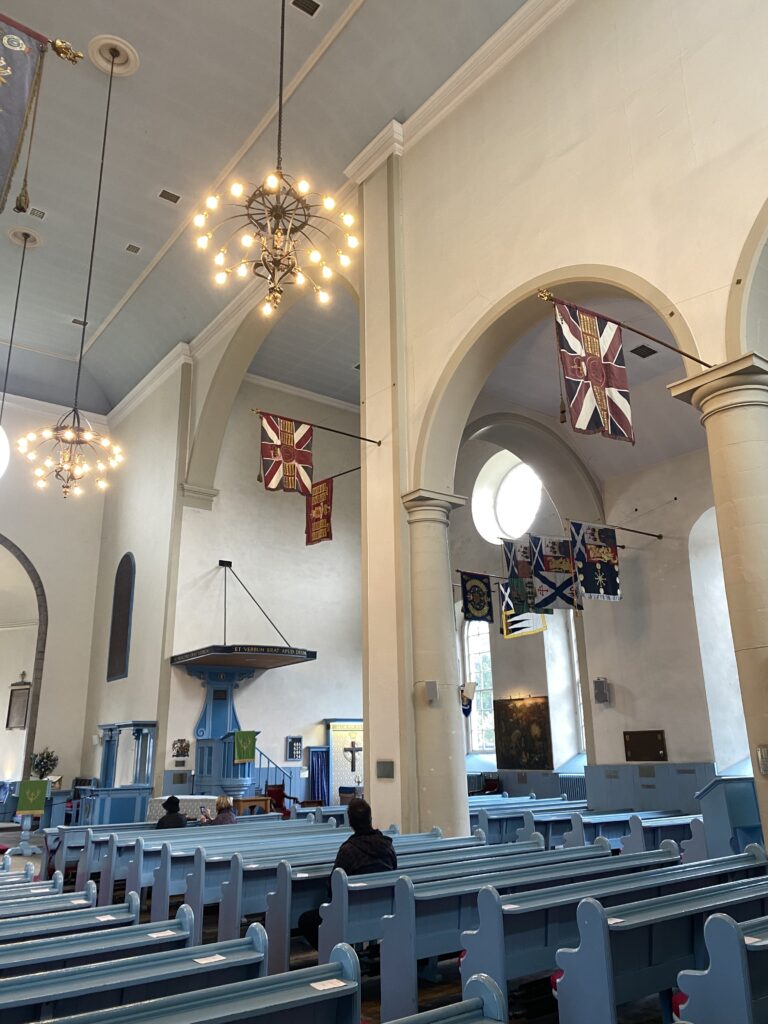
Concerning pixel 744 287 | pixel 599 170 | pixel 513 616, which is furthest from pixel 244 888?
pixel 513 616

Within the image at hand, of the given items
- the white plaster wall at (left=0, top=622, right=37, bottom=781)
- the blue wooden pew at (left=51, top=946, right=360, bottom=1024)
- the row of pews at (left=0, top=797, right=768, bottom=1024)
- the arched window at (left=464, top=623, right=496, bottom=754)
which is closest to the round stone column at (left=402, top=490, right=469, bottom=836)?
the row of pews at (left=0, top=797, right=768, bottom=1024)

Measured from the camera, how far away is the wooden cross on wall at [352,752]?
53.8 feet

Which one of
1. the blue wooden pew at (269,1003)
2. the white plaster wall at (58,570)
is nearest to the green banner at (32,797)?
the white plaster wall at (58,570)

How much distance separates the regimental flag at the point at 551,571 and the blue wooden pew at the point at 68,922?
28.4 feet

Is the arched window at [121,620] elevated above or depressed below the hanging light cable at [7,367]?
below

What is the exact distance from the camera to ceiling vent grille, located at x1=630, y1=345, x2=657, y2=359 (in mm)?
10887

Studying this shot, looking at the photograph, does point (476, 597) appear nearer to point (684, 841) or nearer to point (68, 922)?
point (684, 841)

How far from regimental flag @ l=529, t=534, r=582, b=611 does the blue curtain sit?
660 centimetres

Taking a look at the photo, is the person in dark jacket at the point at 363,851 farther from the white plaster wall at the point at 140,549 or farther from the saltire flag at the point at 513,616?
the white plaster wall at the point at 140,549

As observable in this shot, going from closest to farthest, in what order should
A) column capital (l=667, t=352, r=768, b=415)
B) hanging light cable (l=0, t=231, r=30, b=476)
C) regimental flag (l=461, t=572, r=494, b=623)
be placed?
1. column capital (l=667, t=352, r=768, b=415)
2. hanging light cable (l=0, t=231, r=30, b=476)
3. regimental flag (l=461, t=572, r=494, b=623)

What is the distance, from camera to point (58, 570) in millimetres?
17953

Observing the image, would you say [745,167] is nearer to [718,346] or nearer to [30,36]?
[718,346]

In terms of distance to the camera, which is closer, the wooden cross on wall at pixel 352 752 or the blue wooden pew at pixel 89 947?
the blue wooden pew at pixel 89 947

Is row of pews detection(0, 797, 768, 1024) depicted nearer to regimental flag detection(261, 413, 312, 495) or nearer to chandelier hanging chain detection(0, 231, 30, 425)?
regimental flag detection(261, 413, 312, 495)
